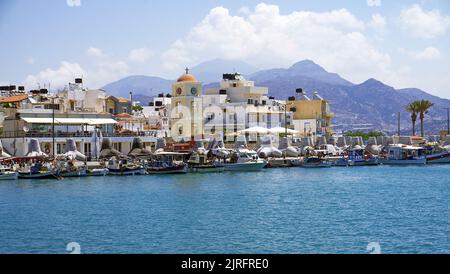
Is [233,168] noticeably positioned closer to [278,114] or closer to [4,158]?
[4,158]

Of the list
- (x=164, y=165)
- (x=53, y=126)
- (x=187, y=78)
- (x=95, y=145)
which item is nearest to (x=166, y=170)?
(x=164, y=165)

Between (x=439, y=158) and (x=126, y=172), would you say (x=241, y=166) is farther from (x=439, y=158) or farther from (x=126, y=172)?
(x=439, y=158)

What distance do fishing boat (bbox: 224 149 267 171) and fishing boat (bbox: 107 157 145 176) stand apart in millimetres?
8936

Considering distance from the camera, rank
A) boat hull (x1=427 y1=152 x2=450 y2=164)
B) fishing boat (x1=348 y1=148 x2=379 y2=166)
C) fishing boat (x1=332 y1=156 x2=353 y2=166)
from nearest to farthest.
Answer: fishing boat (x1=332 y1=156 x2=353 y2=166)
fishing boat (x1=348 y1=148 x2=379 y2=166)
boat hull (x1=427 y1=152 x2=450 y2=164)

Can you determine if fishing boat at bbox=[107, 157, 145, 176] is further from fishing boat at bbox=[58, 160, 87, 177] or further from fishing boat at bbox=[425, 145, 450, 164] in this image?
fishing boat at bbox=[425, 145, 450, 164]

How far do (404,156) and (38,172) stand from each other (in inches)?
1732

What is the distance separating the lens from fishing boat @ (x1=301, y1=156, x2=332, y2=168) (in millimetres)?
72625

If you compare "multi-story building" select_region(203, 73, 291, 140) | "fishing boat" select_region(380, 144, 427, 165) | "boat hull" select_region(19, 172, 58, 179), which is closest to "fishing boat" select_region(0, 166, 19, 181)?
"boat hull" select_region(19, 172, 58, 179)

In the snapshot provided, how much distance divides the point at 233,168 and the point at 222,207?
3245 cm

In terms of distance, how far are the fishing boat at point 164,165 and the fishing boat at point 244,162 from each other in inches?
205

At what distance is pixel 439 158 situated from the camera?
81.5 meters

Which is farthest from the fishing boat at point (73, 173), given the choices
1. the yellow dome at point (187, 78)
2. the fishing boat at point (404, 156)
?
the fishing boat at point (404, 156)
